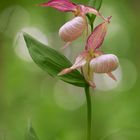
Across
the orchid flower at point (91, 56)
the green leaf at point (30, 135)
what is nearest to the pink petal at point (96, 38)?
the orchid flower at point (91, 56)

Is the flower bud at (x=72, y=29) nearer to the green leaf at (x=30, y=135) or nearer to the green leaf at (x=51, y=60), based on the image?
the green leaf at (x=51, y=60)

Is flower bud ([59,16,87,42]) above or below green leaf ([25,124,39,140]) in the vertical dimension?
above

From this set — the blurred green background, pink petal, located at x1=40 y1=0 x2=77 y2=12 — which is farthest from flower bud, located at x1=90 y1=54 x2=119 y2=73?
the blurred green background

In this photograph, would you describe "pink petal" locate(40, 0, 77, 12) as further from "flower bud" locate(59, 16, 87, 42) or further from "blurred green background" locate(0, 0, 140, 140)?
"blurred green background" locate(0, 0, 140, 140)

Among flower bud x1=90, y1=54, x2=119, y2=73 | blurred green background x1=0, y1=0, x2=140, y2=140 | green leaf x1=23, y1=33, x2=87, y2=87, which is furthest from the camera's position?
blurred green background x1=0, y1=0, x2=140, y2=140

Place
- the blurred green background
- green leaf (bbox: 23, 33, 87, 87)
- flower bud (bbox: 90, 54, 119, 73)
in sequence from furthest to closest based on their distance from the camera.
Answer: the blurred green background, green leaf (bbox: 23, 33, 87, 87), flower bud (bbox: 90, 54, 119, 73)

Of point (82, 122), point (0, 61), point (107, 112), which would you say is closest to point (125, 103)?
point (107, 112)

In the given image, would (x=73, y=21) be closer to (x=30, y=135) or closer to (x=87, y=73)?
(x=87, y=73)
